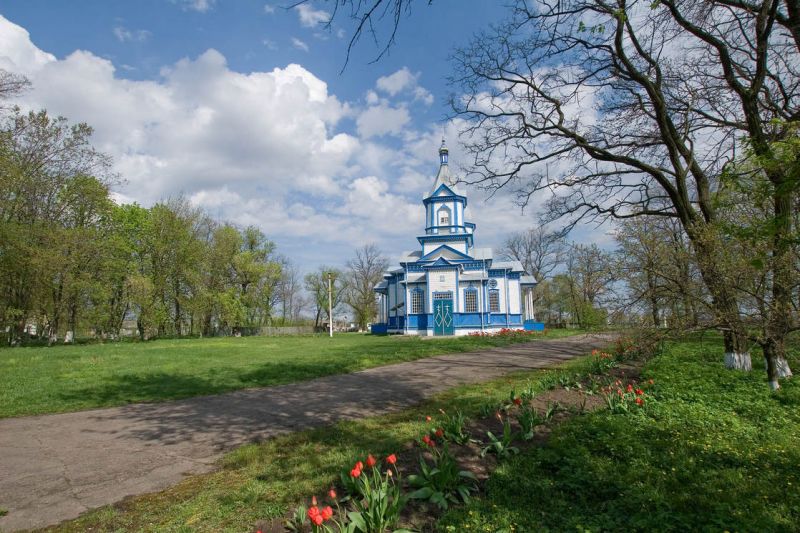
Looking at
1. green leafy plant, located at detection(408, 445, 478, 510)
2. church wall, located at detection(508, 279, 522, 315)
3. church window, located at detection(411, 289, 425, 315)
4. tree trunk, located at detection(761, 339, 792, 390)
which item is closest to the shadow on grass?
green leafy plant, located at detection(408, 445, 478, 510)

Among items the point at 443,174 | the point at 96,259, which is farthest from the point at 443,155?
the point at 96,259

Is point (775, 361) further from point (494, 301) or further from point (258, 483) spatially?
point (494, 301)

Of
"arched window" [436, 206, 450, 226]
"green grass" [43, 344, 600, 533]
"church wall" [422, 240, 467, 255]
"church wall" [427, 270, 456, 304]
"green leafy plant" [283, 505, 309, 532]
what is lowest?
"green grass" [43, 344, 600, 533]

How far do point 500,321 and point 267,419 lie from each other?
92.7 feet

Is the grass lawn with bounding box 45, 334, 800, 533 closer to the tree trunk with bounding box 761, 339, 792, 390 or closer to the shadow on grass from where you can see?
the shadow on grass

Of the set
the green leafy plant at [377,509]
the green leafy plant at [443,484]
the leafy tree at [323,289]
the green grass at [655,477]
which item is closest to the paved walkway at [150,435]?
the green leafy plant at [377,509]

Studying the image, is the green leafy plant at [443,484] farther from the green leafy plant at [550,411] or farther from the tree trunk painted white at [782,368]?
the tree trunk painted white at [782,368]

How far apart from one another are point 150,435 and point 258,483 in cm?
324

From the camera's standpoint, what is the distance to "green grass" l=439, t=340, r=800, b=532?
11.3ft

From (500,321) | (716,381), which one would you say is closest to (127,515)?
(716,381)

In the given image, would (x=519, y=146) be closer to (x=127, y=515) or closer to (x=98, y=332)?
(x=127, y=515)

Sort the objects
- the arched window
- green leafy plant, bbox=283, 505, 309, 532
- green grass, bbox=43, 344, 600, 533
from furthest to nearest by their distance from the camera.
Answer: the arched window < green grass, bbox=43, 344, 600, 533 < green leafy plant, bbox=283, 505, 309, 532

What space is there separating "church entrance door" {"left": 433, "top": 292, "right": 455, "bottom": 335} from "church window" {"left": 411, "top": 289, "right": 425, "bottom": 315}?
1.79 metres

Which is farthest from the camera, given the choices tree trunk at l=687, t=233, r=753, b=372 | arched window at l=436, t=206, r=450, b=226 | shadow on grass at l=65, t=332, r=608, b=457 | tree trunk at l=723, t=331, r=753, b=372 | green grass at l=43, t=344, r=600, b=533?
arched window at l=436, t=206, r=450, b=226
